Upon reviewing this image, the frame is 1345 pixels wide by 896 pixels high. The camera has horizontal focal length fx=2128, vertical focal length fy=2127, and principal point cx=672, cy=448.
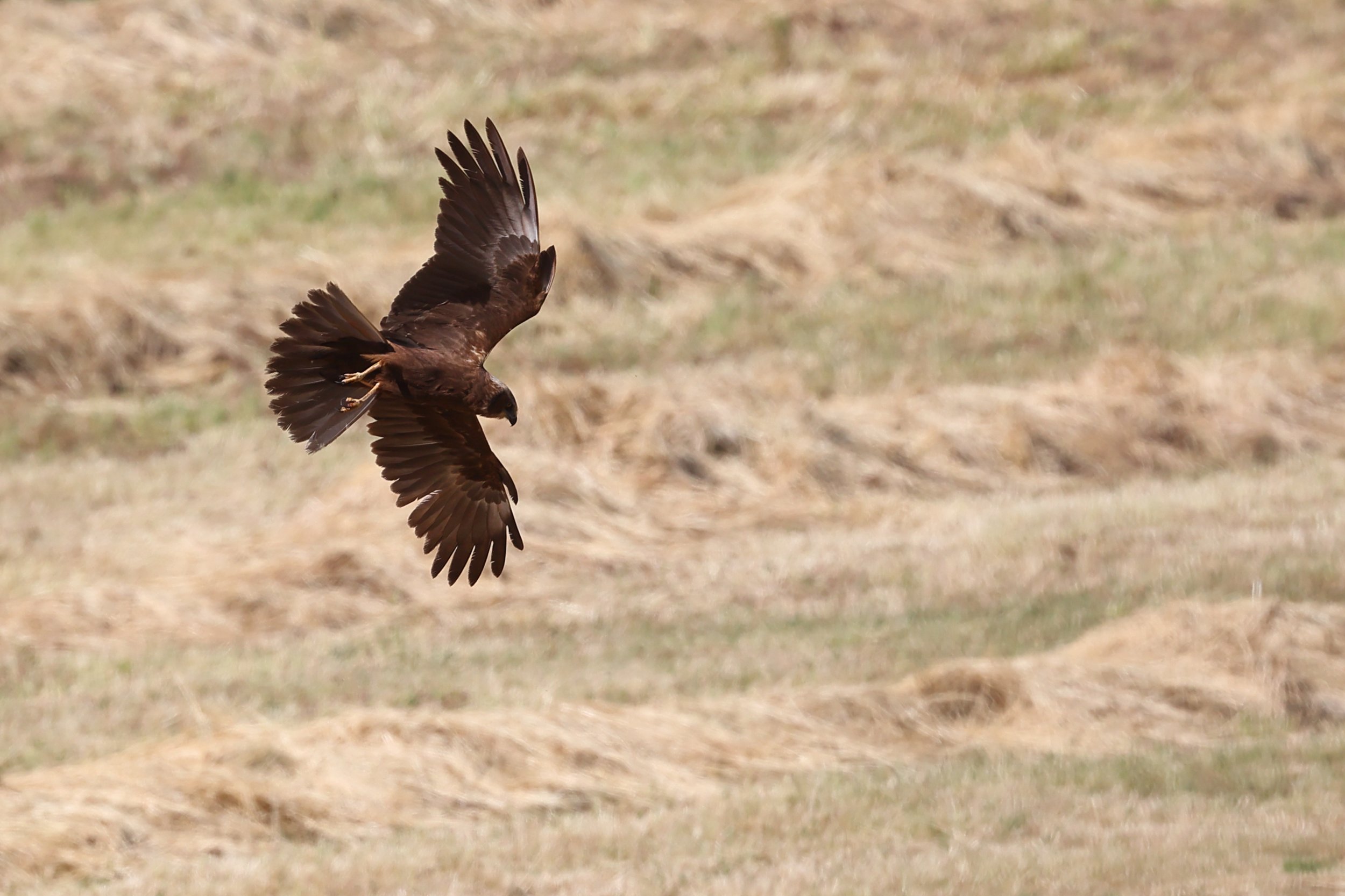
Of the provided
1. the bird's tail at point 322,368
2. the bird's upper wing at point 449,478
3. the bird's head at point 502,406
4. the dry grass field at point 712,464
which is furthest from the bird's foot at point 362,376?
the dry grass field at point 712,464

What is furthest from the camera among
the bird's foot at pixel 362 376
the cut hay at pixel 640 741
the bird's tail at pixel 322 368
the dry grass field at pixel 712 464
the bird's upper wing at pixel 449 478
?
the dry grass field at pixel 712 464

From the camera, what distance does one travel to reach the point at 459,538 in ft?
25.2

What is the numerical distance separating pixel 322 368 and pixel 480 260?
0.98 metres

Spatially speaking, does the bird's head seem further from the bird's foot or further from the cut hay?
the cut hay

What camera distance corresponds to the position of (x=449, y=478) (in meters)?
7.76

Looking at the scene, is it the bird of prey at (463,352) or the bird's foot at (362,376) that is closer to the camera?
the bird's foot at (362,376)

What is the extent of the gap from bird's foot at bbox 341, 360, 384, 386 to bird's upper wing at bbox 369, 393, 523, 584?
2.37 feet

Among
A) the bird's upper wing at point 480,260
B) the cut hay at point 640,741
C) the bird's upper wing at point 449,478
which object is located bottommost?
the cut hay at point 640,741

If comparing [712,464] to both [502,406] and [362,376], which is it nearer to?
[502,406]

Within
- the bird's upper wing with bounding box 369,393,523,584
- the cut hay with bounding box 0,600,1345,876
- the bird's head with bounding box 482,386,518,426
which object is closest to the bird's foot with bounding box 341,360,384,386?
the bird's head with bounding box 482,386,518,426

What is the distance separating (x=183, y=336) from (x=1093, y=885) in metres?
12.6

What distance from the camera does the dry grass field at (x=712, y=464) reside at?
8695mm

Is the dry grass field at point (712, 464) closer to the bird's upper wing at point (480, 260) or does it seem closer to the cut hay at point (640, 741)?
the cut hay at point (640, 741)

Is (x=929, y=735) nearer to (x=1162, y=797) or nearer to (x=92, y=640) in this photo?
(x=1162, y=797)
